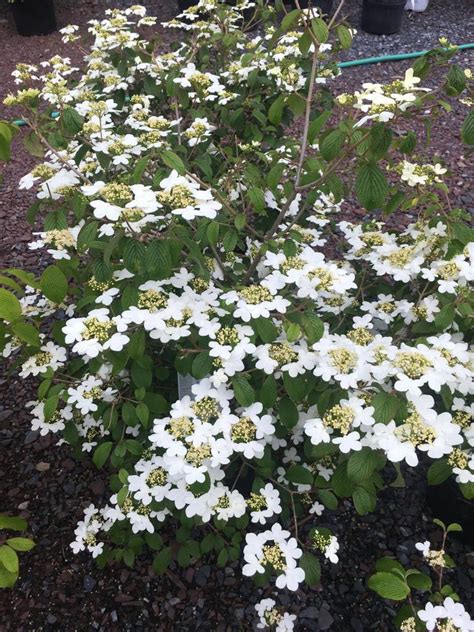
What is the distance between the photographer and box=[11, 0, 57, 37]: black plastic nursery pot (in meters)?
6.49

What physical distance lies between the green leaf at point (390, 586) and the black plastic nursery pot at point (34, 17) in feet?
24.4

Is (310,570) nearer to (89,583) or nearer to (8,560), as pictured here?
(8,560)

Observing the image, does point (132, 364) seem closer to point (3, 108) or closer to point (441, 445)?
point (441, 445)

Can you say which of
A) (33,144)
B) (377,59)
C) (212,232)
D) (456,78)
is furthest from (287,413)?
(377,59)

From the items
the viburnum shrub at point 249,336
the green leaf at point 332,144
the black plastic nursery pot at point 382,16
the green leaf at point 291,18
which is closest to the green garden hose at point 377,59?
the black plastic nursery pot at point 382,16

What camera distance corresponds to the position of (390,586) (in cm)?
123

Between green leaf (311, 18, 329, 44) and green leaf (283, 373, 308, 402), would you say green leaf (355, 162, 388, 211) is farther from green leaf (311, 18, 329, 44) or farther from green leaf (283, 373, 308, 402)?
green leaf (283, 373, 308, 402)

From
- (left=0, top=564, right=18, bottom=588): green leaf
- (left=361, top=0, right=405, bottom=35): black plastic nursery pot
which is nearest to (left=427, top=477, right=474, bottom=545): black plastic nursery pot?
(left=0, top=564, right=18, bottom=588): green leaf

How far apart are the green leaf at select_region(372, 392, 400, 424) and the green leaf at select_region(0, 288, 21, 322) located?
0.88 meters

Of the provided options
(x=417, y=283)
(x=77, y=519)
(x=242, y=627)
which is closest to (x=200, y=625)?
(x=242, y=627)

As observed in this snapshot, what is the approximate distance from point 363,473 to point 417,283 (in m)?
0.82

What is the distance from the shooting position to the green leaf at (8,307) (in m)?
1.18

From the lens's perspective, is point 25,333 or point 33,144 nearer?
point 25,333

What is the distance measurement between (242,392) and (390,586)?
22.9 inches
